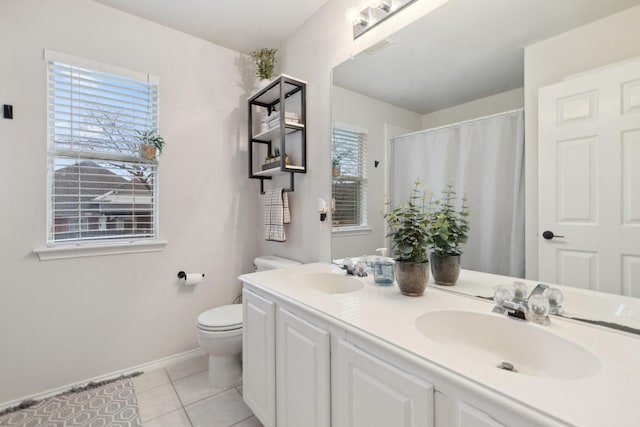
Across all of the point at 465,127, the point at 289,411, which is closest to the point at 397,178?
the point at 465,127

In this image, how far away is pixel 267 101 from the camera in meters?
2.42

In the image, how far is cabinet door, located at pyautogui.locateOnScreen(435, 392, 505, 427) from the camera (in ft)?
2.00

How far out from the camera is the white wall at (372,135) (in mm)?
1527

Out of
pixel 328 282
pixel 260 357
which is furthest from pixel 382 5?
pixel 260 357

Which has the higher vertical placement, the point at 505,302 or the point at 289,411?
the point at 505,302

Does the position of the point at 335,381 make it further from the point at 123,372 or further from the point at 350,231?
the point at 123,372

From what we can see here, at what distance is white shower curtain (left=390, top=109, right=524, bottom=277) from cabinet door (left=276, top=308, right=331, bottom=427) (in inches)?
29.3

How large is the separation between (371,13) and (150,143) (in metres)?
1.73

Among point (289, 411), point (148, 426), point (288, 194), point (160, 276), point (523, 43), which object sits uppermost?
point (523, 43)

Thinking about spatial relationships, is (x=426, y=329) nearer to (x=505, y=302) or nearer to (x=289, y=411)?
(x=505, y=302)

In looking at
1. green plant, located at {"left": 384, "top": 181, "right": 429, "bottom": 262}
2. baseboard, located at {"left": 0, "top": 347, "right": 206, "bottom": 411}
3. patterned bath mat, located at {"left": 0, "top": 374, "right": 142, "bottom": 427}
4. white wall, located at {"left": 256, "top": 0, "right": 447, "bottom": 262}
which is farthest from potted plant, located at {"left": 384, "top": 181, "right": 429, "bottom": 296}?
baseboard, located at {"left": 0, "top": 347, "right": 206, "bottom": 411}

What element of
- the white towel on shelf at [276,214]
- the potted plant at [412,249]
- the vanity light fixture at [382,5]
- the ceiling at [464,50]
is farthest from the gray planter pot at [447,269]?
the vanity light fixture at [382,5]

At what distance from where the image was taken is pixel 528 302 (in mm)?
941

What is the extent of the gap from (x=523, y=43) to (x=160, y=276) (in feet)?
8.36
